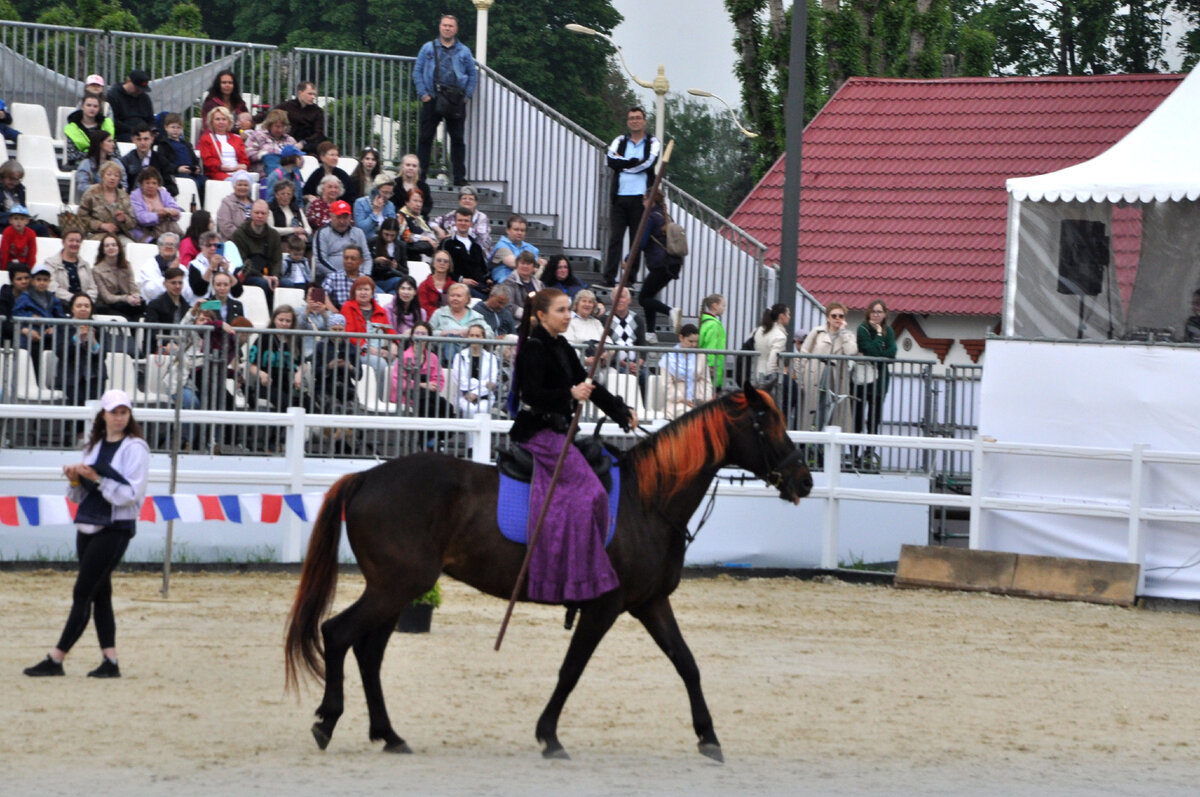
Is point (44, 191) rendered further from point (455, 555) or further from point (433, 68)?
point (455, 555)

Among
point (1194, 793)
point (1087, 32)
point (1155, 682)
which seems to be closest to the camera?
point (1194, 793)

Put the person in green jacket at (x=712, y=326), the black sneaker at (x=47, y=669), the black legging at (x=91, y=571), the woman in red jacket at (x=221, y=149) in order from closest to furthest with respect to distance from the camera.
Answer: the black legging at (x=91, y=571)
the black sneaker at (x=47, y=669)
the person in green jacket at (x=712, y=326)
the woman in red jacket at (x=221, y=149)

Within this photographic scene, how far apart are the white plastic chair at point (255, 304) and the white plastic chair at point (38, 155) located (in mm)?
3449

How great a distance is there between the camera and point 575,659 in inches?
348

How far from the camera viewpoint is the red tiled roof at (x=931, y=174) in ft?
96.3

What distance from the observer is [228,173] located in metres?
20.2

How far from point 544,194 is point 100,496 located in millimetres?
13171

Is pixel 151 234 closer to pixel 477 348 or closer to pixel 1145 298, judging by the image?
pixel 477 348

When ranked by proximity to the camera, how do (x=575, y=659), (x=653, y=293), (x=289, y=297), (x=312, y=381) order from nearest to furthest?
(x=575, y=659) → (x=312, y=381) → (x=289, y=297) → (x=653, y=293)

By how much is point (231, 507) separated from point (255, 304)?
4.94 m

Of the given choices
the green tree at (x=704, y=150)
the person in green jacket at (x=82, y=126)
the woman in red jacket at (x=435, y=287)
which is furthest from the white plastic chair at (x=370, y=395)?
the green tree at (x=704, y=150)

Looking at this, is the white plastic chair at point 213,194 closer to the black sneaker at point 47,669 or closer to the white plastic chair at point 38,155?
the white plastic chair at point 38,155

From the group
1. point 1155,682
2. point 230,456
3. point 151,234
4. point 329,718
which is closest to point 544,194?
point 151,234

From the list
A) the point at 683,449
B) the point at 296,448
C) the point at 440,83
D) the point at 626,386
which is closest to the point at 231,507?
the point at 296,448
